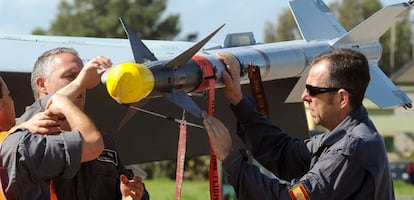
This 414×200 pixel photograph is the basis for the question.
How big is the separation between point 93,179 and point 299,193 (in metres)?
1.13

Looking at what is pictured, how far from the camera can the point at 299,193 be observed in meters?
4.49

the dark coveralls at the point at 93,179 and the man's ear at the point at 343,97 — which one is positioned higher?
the man's ear at the point at 343,97

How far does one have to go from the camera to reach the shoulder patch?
5020mm

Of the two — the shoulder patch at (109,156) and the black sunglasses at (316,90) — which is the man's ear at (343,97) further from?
the shoulder patch at (109,156)

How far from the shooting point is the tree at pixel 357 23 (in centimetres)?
9412

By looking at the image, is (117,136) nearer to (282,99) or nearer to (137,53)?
(282,99)

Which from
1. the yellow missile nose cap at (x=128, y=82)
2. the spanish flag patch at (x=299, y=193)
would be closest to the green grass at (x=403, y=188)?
the spanish flag patch at (x=299, y=193)

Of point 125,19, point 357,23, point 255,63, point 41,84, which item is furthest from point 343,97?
point 357,23

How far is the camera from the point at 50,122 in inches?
175

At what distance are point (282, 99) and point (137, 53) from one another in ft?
10.1

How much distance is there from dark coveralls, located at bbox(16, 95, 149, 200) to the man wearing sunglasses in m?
0.69

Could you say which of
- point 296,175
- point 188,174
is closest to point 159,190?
point 188,174

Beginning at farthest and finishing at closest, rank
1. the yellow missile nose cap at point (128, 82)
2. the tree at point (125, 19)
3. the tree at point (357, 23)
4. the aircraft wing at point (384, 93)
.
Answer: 1. the tree at point (357, 23)
2. the tree at point (125, 19)
3. the aircraft wing at point (384, 93)
4. the yellow missile nose cap at point (128, 82)

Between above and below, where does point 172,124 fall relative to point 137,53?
below
